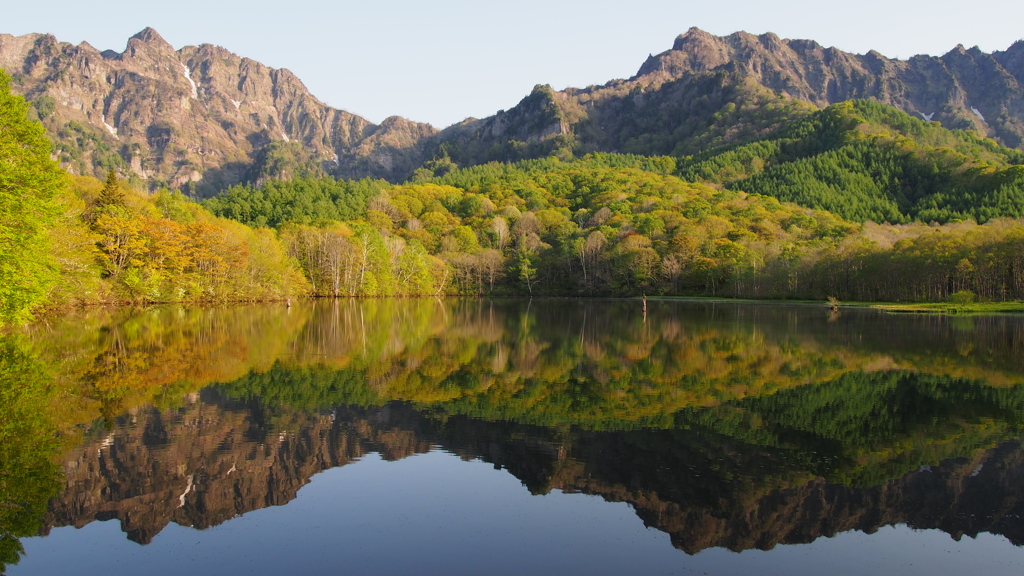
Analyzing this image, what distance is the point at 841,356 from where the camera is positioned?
25.9 meters

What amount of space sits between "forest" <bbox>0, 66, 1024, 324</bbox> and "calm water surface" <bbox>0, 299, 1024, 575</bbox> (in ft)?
52.1

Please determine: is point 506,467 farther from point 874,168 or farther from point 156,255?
point 874,168

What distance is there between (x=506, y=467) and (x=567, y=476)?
4.22 ft

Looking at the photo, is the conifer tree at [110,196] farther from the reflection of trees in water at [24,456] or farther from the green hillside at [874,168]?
the green hillside at [874,168]

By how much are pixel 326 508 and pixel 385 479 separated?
158 centimetres

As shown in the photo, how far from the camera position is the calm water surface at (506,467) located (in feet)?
27.3

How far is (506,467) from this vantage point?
11.8 metres


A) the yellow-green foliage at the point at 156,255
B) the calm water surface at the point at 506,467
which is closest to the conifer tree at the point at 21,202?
the calm water surface at the point at 506,467

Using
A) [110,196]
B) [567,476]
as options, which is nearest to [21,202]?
[567,476]

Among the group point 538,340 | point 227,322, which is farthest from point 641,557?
point 227,322

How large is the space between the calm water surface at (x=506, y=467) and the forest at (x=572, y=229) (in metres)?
15.9

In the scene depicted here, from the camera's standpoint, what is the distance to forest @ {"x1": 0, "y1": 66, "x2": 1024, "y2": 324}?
46781mm

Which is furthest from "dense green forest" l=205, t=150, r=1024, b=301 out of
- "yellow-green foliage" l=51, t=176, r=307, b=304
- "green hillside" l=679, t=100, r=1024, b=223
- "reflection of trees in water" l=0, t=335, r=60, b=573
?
"reflection of trees in water" l=0, t=335, r=60, b=573

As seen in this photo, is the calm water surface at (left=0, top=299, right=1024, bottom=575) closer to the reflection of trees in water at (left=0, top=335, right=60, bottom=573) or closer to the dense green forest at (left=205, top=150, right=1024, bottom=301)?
the reflection of trees in water at (left=0, top=335, right=60, bottom=573)
